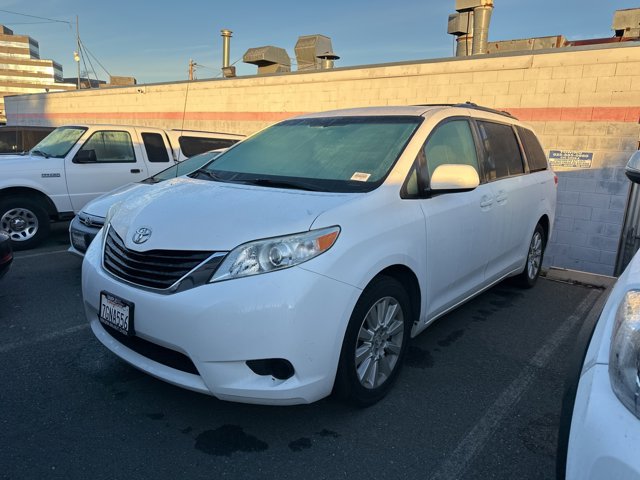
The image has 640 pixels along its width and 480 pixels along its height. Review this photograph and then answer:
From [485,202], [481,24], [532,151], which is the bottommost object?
[485,202]

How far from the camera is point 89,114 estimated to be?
17.2 metres

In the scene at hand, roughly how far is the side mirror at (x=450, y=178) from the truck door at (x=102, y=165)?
538cm

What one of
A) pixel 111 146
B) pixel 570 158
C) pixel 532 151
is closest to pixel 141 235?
pixel 532 151

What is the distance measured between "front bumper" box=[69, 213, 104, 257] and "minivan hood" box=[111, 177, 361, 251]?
6.71 ft

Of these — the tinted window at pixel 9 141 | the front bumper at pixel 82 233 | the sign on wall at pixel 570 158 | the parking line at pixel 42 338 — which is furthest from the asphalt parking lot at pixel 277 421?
the tinted window at pixel 9 141

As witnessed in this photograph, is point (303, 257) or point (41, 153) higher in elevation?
point (41, 153)

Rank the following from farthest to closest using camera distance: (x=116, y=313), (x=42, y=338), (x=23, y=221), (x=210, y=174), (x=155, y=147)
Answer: (x=155, y=147) < (x=23, y=221) < (x=42, y=338) < (x=210, y=174) < (x=116, y=313)

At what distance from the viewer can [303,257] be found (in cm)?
228

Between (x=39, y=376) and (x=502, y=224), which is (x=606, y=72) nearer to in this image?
(x=502, y=224)

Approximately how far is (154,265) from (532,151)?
156 inches

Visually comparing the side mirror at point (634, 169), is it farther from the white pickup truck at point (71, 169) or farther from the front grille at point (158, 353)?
the white pickup truck at point (71, 169)

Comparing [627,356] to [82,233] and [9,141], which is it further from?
[9,141]

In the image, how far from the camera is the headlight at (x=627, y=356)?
1.26 metres

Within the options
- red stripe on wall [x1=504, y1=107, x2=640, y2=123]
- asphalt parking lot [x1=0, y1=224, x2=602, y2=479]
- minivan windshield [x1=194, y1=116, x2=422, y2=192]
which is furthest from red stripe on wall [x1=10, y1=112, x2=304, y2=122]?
asphalt parking lot [x1=0, y1=224, x2=602, y2=479]
